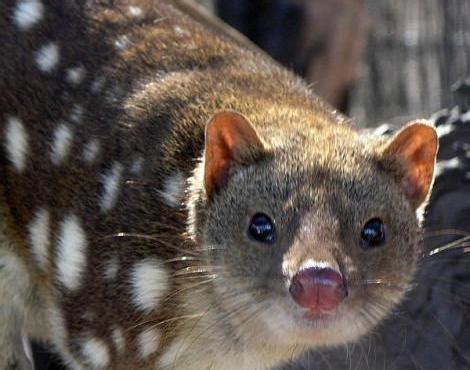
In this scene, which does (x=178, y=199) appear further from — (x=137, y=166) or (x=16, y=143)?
(x=16, y=143)

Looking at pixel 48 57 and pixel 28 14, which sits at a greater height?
pixel 28 14

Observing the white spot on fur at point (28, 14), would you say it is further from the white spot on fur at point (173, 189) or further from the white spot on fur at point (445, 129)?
the white spot on fur at point (445, 129)

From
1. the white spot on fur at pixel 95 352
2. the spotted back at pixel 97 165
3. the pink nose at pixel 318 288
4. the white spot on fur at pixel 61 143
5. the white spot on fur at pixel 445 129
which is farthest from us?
the white spot on fur at pixel 445 129

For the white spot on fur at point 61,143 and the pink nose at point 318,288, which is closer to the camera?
the pink nose at point 318,288

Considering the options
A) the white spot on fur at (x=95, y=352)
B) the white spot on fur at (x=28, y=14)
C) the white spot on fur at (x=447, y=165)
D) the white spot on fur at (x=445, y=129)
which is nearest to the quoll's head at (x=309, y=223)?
the white spot on fur at (x=95, y=352)

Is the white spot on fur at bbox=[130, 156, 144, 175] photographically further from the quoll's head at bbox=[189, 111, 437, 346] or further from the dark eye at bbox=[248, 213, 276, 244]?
the dark eye at bbox=[248, 213, 276, 244]

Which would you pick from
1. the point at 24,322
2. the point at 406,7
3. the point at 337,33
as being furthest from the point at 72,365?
the point at 406,7

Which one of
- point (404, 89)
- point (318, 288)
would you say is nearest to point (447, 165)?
point (318, 288)
